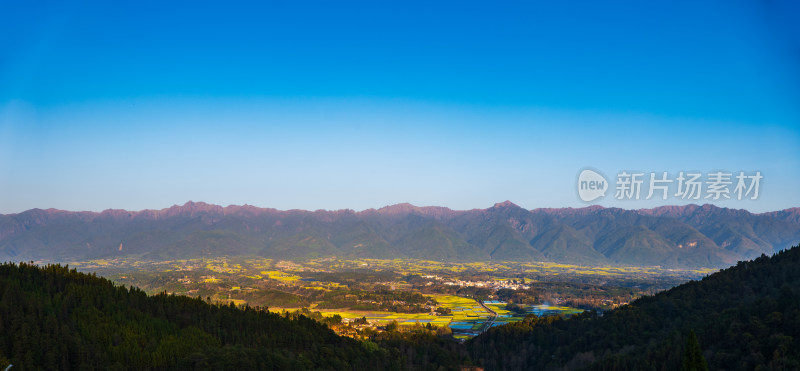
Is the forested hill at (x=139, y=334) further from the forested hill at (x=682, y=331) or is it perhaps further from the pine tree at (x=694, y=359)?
the pine tree at (x=694, y=359)

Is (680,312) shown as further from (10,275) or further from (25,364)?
(10,275)

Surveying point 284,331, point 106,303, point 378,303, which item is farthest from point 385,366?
point 378,303

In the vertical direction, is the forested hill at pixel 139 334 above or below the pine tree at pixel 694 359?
below

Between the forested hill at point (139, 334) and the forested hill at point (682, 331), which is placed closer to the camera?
the forested hill at point (139, 334)

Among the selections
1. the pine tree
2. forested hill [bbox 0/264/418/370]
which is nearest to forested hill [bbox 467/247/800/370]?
the pine tree

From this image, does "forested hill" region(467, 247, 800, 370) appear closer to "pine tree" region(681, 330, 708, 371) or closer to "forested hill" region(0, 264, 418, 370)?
"pine tree" region(681, 330, 708, 371)

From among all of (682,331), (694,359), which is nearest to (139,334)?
(694,359)

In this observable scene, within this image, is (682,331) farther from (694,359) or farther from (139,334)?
(139,334)

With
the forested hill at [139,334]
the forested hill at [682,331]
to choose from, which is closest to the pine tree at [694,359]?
the forested hill at [682,331]
